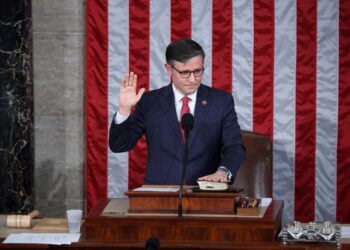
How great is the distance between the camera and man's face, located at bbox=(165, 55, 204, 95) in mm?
3512

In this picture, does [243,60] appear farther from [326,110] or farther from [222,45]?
[326,110]

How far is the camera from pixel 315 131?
526cm

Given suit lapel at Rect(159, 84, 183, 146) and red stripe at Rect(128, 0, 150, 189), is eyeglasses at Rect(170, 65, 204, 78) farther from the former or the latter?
red stripe at Rect(128, 0, 150, 189)

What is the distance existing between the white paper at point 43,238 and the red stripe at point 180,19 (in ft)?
8.16

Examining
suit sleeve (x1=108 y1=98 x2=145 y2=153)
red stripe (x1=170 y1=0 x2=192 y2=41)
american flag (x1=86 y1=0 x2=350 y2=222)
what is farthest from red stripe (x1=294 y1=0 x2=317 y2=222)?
suit sleeve (x1=108 y1=98 x2=145 y2=153)

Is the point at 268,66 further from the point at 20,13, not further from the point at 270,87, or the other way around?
the point at 20,13

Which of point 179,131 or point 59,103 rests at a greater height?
point 59,103

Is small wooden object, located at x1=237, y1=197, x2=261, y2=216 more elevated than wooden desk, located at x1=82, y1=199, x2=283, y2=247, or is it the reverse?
small wooden object, located at x1=237, y1=197, x2=261, y2=216

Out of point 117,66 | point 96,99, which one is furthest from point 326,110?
point 96,99

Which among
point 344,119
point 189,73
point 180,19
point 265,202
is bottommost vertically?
point 265,202

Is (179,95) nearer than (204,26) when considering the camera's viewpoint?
Yes

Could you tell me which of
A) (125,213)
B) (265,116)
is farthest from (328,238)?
(265,116)

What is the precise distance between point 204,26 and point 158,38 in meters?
0.34

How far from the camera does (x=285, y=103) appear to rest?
5262 millimetres
